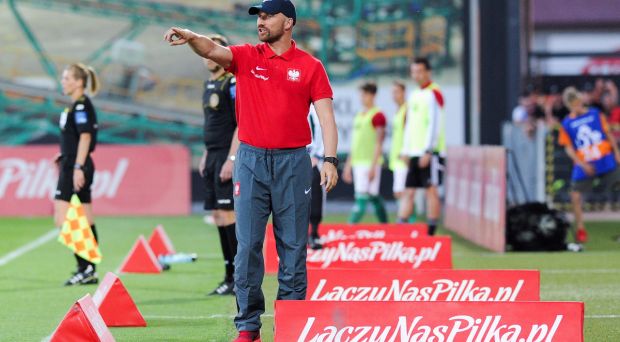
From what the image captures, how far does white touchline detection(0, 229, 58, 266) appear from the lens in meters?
14.2

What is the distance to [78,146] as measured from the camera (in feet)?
37.7

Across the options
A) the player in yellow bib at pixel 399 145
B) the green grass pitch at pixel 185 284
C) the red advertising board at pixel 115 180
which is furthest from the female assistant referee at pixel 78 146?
the red advertising board at pixel 115 180

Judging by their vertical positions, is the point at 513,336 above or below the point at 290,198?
below

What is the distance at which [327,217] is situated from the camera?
21.2 metres

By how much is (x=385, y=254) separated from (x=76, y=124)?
9.49 feet

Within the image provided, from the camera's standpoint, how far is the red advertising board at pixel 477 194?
1477 cm

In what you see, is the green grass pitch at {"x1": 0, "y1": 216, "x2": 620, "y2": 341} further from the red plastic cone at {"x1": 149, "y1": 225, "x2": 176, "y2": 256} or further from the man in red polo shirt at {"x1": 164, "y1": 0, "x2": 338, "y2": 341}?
the man in red polo shirt at {"x1": 164, "y1": 0, "x2": 338, "y2": 341}

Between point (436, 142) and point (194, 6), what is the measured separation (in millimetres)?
9134

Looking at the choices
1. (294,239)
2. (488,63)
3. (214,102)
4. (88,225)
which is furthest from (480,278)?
(488,63)

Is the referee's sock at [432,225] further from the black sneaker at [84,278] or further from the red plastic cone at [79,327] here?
the red plastic cone at [79,327]

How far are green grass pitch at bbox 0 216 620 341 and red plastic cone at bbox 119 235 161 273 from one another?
0.54ft

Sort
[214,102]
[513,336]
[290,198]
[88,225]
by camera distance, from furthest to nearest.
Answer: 1. [88,225]
2. [214,102]
3. [290,198]
4. [513,336]

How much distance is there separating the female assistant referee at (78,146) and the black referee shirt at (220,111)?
1445 millimetres

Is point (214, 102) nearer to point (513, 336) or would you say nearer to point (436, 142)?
point (513, 336)
